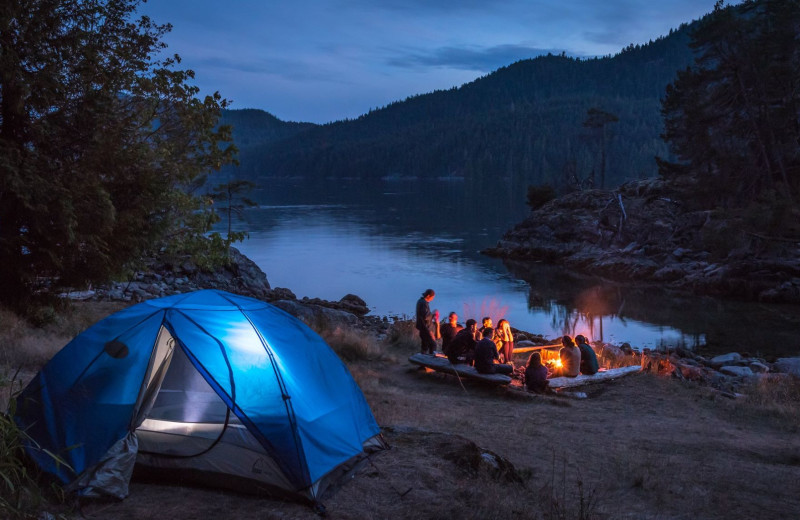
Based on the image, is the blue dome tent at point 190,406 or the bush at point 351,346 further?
the bush at point 351,346

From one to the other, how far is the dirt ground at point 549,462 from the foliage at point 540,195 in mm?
43427

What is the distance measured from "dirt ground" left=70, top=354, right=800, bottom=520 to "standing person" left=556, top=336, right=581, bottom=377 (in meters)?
0.51

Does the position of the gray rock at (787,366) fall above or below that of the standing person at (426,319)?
below

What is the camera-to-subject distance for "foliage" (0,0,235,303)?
1131cm

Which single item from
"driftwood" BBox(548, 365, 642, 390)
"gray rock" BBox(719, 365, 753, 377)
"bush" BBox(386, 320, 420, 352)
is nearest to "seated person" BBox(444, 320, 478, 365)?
"driftwood" BBox(548, 365, 642, 390)

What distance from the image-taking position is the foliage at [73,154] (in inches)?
445

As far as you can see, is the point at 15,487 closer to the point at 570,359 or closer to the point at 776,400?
the point at 570,359

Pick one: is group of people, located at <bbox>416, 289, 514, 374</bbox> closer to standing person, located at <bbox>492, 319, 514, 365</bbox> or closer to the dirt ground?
standing person, located at <bbox>492, 319, 514, 365</bbox>

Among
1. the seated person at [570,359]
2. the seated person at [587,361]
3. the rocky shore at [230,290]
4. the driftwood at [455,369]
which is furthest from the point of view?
the rocky shore at [230,290]

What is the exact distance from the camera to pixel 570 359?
12656 mm

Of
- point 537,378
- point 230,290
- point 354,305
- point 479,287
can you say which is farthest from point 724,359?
point 230,290

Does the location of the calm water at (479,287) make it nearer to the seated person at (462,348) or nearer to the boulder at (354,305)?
the boulder at (354,305)

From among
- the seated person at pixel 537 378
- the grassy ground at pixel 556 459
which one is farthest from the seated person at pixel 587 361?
the seated person at pixel 537 378

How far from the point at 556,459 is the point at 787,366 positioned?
42.4ft
